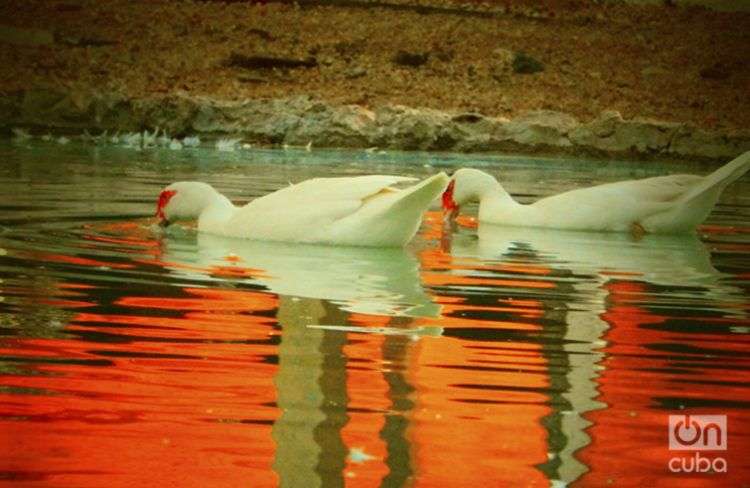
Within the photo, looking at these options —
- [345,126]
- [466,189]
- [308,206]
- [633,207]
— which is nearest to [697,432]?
[308,206]

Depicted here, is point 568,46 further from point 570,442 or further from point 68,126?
point 570,442

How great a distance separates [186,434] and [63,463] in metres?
0.38

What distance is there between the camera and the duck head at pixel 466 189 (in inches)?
440

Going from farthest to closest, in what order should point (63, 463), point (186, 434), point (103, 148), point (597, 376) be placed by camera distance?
point (103, 148) → point (597, 376) → point (186, 434) → point (63, 463)

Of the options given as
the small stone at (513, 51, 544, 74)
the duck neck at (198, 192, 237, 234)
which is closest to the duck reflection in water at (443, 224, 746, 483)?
the duck neck at (198, 192, 237, 234)

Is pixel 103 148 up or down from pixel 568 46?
down

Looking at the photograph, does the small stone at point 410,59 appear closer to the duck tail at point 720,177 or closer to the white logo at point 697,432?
the duck tail at point 720,177

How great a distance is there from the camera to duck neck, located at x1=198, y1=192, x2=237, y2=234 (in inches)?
368

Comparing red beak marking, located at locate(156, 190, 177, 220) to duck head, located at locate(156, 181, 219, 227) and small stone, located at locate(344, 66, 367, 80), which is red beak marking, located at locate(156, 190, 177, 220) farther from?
small stone, located at locate(344, 66, 367, 80)

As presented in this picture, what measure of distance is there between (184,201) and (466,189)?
2.39 metres

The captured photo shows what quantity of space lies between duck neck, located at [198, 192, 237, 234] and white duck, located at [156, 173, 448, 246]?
0.65 ft

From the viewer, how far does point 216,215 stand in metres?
9.43

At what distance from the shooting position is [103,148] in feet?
57.4

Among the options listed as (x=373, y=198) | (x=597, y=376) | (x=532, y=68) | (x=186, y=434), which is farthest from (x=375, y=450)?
(x=532, y=68)
